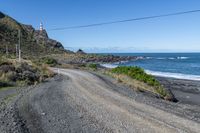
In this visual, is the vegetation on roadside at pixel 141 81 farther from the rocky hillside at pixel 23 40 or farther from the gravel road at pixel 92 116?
the rocky hillside at pixel 23 40

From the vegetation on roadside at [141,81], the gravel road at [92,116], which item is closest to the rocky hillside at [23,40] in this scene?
the vegetation on roadside at [141,81]

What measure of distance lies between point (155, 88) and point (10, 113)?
18928 millimetres

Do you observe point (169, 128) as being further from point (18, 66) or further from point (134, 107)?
point (18, 66)

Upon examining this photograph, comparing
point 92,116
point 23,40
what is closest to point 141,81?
point 92,116

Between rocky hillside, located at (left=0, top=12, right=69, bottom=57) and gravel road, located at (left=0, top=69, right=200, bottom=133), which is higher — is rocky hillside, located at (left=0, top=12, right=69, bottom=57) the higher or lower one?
the higher one

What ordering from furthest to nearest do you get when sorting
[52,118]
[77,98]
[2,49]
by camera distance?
→ [2,49] < [77,98] < [52,118]

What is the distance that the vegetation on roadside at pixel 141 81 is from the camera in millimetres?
28614

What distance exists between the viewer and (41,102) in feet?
54.4

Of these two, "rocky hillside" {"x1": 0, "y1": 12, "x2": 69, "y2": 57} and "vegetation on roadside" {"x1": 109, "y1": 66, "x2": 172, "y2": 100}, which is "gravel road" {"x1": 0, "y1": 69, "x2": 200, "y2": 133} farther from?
"rocky hillside" {"x1": 0, "y1": 12, "x2": 69, "y2": 57}

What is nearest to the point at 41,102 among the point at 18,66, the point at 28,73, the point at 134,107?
the point at 134,107

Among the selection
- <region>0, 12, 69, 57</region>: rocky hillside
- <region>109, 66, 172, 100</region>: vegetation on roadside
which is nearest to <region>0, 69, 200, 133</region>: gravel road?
<region>109, 66, 172, 100</region>: vegetation on roadside

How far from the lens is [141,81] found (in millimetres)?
32875

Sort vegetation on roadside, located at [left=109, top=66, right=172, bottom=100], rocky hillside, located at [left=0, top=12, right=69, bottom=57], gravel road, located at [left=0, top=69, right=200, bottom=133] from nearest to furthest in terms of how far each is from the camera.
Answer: gravel road, located at [left=0, top=69, right=200, bottom=133], vegetation on roadside, located at [left=109, top=66, right=172, bottom=100], rocky hillside, located at [left=0, top=12, right=69, bottom=57]

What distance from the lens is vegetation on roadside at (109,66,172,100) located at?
2861 cm
